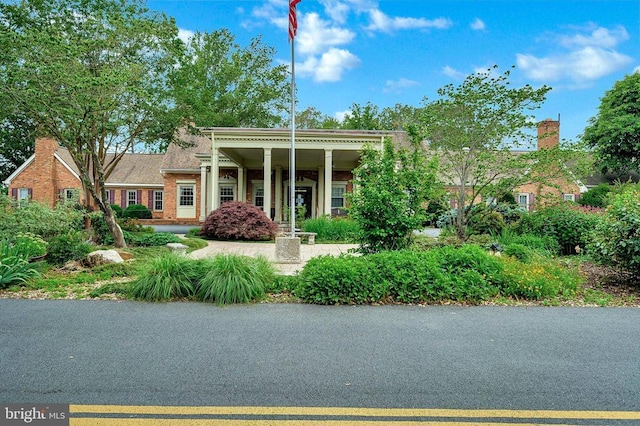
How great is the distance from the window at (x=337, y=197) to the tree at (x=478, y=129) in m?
11.2

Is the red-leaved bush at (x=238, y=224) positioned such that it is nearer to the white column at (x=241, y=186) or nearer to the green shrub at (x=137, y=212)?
the white column at (x=241, y=186)

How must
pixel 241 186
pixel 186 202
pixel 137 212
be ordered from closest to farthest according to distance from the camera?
pixel 241 186, pixel 186 202, pixel 137 212

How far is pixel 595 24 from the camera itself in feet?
34.8

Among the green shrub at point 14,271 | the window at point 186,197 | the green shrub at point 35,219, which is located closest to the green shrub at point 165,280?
the green shrub at point 14,271

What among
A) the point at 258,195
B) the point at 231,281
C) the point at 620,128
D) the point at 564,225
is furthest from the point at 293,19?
the point at 620,128

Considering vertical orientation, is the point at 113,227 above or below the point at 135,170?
below

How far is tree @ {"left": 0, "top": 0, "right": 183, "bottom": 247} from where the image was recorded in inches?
345

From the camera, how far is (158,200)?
27453 mm

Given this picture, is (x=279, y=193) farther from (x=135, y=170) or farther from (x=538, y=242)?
(x=538, y=242)

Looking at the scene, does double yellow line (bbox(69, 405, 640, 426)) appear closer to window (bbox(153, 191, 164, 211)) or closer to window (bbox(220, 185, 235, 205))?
window (bbox(220, 185, 235, 205))

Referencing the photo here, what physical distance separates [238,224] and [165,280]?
9431 millimetres

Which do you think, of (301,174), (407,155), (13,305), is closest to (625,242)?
(407,155)

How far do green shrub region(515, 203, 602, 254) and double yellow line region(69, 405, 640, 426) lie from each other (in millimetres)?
9051

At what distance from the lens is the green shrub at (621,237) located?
6.47 m
